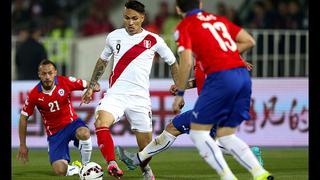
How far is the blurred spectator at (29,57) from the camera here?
1859cm

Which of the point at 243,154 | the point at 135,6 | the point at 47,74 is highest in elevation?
the point at 135,6

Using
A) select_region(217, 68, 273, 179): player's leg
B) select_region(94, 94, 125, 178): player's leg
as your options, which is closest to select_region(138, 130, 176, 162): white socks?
select_region(94, 94, 125, 178): player's leg

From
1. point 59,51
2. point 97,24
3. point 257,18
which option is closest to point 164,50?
point 59,51

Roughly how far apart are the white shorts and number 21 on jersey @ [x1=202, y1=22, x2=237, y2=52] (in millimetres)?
1957

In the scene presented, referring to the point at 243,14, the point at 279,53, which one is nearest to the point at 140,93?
the point at 279,53

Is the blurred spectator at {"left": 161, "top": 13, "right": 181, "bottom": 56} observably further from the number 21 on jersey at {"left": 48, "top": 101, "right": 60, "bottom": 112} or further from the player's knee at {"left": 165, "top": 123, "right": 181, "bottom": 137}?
the player's knee at {"left": 165, "top": 123, "right": 181, "bottom": 137}

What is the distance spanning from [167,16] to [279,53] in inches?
104

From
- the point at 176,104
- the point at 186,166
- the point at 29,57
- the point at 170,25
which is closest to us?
the point at 176,104

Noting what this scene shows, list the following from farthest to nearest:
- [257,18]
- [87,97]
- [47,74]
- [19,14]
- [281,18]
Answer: [19,14] < [257,18] < [281,18] < [47,74] < [87,97]

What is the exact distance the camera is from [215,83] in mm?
8742

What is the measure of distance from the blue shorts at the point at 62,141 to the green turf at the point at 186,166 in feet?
0.96

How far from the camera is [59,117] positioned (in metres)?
11.3

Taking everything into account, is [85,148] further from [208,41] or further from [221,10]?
[221,10]

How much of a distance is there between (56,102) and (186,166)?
2.47 metres
